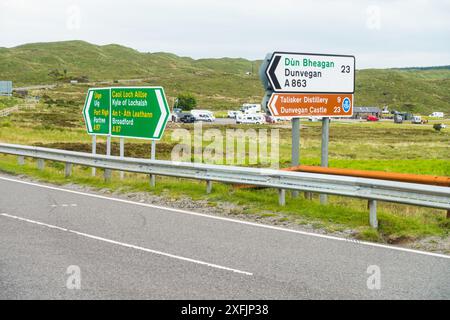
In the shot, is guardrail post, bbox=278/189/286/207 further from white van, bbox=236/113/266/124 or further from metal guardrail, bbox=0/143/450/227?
white van, bbox=236/113/266/124

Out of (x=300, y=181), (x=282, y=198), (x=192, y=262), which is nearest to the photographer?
(x=192, y=262)

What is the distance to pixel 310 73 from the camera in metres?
13.4

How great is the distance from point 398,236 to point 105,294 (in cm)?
492

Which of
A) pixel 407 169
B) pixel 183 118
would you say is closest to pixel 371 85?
pixel 183 118

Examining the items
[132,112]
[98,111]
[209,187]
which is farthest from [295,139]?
[98,111]

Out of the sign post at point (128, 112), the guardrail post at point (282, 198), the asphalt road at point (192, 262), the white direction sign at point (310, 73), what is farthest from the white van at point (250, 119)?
the asphalt road at point (192, 262)

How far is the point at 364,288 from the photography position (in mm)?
6648

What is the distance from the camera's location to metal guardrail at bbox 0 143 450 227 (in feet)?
30.7

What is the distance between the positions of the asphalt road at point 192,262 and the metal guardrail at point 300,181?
4.11ft

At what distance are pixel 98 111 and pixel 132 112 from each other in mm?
1772

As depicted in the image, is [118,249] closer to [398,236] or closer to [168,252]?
[168,252]

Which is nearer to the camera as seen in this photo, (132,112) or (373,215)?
(373,215)

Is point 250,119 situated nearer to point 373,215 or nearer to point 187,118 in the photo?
point 187,118

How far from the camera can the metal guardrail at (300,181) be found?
936cm
